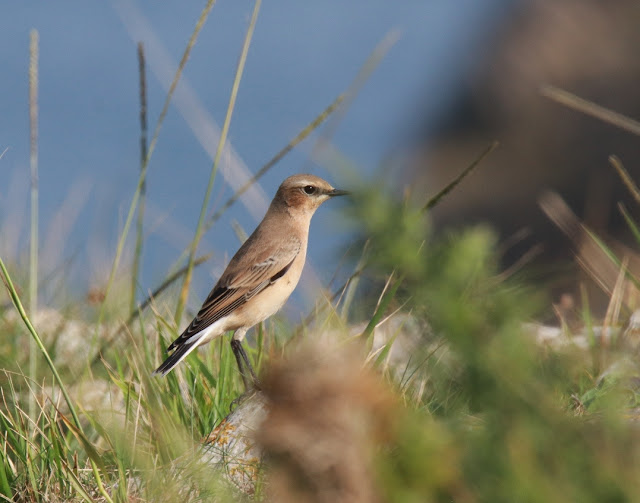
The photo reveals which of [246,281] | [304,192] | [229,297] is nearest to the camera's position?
[229,297]

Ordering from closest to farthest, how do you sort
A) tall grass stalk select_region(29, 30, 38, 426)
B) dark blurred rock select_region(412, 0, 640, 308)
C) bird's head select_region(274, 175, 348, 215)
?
1. tall grass stalk select_region(29, 30, 38, 426)
2. bird's head select_region(274, 175, 348, 215)
3. dark blurred rock select_region(412, 0, 640, 308)

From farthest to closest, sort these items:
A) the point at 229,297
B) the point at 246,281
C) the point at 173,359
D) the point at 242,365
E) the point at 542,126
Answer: the point at 542,126 < the point at 246,281 < the point at 229,297 < the point at 242,365 < the point at 173,359

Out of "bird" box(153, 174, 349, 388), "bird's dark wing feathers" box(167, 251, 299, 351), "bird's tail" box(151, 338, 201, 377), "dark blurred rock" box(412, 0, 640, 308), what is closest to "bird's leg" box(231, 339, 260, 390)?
"bird" box(153, 174, 349, 388)

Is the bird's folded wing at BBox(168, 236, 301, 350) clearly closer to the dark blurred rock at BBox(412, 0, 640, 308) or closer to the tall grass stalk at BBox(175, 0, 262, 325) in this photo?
the tall grass stalk at BBox(175, 0, 262, 325)

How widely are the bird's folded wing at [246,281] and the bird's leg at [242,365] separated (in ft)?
0.68

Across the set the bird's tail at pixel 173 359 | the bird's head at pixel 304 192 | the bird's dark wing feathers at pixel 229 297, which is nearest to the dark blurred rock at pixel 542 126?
the bird's head at pixel 304 192

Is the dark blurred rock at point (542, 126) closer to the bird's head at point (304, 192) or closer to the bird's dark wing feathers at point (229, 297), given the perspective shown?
the bird's head at point (304, 192)

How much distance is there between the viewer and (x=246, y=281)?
5973 mm

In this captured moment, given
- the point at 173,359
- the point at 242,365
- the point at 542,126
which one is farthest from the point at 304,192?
the point at 542,126

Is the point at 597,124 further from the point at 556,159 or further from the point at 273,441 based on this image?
the point at 273,441

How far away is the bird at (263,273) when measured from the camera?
5477mm

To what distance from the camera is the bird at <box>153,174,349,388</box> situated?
5477mm

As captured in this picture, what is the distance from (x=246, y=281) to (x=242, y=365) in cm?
77

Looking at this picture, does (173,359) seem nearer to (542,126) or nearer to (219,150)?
(219,150)
